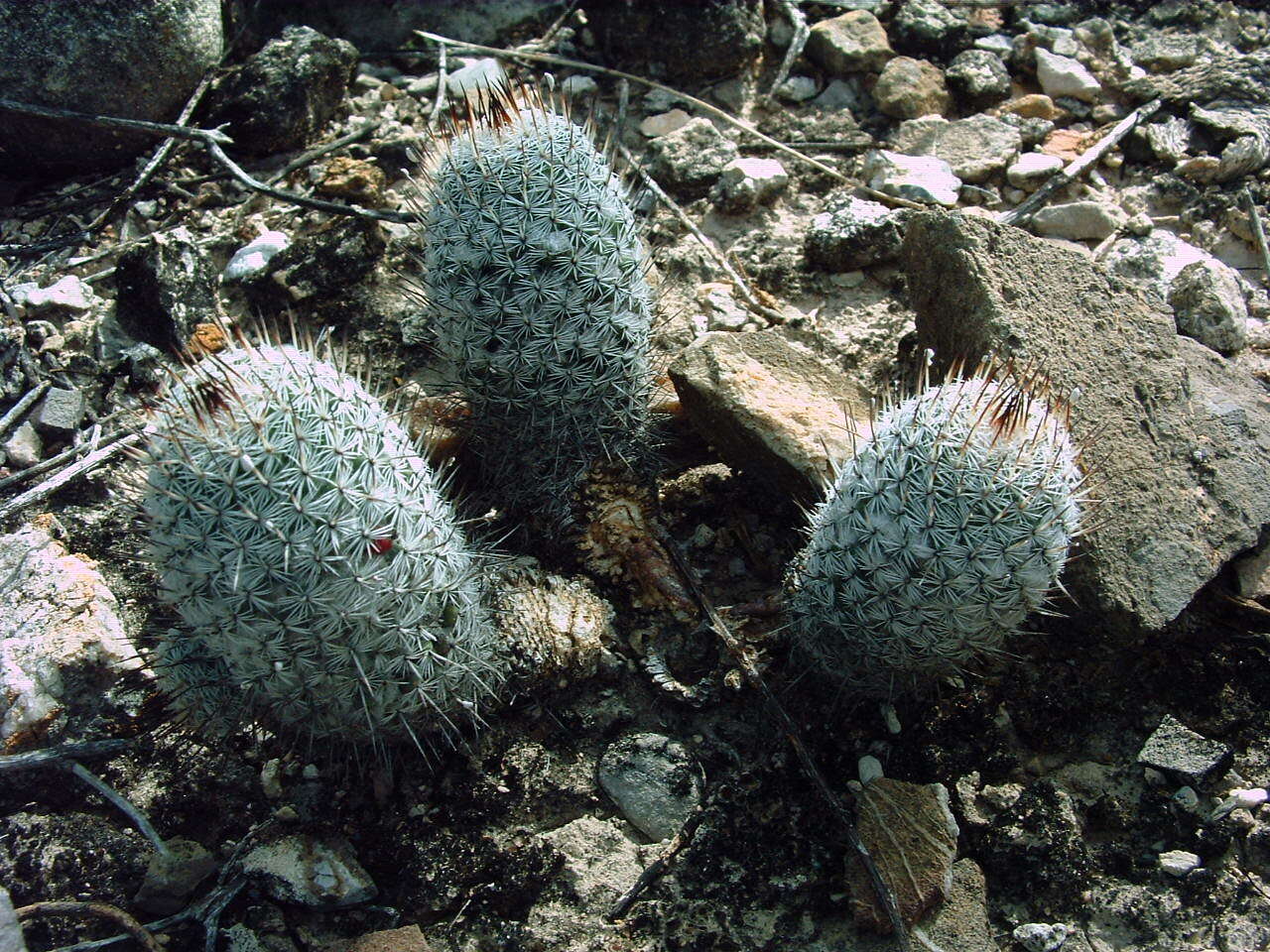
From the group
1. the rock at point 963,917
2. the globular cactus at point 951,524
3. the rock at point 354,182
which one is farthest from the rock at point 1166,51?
the rock at point 963,917

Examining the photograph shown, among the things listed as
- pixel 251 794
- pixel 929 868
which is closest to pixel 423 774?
pixel 251 794

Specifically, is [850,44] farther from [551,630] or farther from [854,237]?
[551,630]

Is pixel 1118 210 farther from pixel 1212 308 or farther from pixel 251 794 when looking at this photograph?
pixel 251 794

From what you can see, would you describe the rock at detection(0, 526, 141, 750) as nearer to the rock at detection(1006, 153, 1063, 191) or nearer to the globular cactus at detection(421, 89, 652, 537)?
the globular cactus at detection(421, 89, 652, 537)

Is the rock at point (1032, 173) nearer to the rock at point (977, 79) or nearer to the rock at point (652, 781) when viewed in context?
the rock at point (977, 79)

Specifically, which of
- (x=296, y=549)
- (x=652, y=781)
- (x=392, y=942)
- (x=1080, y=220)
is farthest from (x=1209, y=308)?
(x=392, y=942)

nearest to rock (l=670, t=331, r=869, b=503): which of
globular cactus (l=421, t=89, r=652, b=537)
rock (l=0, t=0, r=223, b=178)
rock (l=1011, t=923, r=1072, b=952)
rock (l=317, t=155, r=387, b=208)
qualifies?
globular cactus (l=421, t=89, r=652, b=537)
